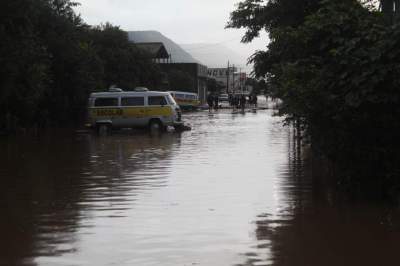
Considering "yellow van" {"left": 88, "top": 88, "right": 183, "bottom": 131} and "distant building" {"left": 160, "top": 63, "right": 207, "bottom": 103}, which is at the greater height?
"distant building" {"left": 160, "top": 63, "right": 207, "bottom": 103}

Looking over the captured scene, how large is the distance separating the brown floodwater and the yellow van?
40.7ft

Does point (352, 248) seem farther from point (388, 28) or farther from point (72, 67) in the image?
point (72, 67)

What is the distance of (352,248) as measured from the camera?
677 cm

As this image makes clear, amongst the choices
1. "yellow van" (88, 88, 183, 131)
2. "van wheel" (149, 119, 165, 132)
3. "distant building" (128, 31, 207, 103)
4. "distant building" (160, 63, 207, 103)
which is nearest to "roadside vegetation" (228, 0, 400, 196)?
"yellow van" (88, 88, 183, 131)

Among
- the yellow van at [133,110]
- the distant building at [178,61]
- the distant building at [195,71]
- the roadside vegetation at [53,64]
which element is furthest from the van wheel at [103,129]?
the distant building at [195,71]

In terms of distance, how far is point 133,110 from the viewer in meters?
28.4

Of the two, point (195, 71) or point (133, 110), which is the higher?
point (195, 71)

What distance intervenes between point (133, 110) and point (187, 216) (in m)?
20.2

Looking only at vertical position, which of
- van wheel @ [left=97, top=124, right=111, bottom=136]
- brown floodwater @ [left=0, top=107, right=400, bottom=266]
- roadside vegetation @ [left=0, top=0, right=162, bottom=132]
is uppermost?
roadside vegetation @ [left=0, top=0, right=162, bottom=132]

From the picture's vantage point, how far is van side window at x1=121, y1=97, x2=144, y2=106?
2830cm

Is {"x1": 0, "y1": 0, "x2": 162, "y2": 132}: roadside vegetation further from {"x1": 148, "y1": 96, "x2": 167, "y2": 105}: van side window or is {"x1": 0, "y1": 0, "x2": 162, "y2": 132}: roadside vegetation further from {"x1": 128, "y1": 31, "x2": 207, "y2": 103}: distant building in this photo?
{"x1": 128, "y1": 31, "x2": 207, "y2": 103}: distant building

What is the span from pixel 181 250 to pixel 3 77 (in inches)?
816

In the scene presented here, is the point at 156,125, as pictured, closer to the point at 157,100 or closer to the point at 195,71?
the point at 157,100

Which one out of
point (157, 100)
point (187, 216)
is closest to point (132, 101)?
point (157, 100)
